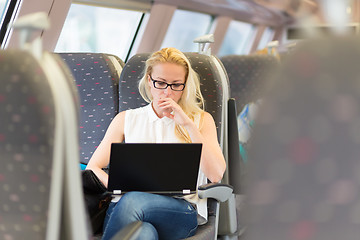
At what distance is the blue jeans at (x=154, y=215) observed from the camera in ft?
6.75

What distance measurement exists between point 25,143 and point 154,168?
0.96 m

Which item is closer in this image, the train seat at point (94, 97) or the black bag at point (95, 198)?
the black bag at point (95, 198)

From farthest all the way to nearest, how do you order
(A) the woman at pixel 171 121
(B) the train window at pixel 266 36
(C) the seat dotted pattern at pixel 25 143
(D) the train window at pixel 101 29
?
1. (B) the train window at pixel 266 36
2. (D) the train window at pixel 101 29
3. (A) the woman at pixel 171 121
4. (C) the seat dotted pattern at pixel 25 143

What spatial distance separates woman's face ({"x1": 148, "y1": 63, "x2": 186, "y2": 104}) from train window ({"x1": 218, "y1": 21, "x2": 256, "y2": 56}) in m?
10.5

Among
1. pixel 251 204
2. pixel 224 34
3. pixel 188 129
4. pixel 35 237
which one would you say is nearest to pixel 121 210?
pixel 188 129

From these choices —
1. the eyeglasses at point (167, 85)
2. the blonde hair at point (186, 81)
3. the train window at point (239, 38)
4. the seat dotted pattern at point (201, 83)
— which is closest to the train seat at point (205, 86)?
the seat dotted pattern at point (201, 83)

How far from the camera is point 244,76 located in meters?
4.18

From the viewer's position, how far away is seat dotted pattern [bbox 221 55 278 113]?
416cm

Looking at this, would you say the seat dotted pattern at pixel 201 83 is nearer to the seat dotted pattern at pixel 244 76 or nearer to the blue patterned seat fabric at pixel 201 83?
the blue patterned seat fabric at pixel 201 83

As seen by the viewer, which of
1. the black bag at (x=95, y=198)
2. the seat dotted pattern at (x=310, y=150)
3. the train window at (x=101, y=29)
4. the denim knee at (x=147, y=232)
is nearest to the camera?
the seat dotted pattern at (x=310, y=150)

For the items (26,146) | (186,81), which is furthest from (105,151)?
(26,146)

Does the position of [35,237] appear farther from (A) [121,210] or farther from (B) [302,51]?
(A) [121,210]

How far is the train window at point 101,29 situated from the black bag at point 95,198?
14.9 ft

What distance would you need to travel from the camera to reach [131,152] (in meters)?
1.98
